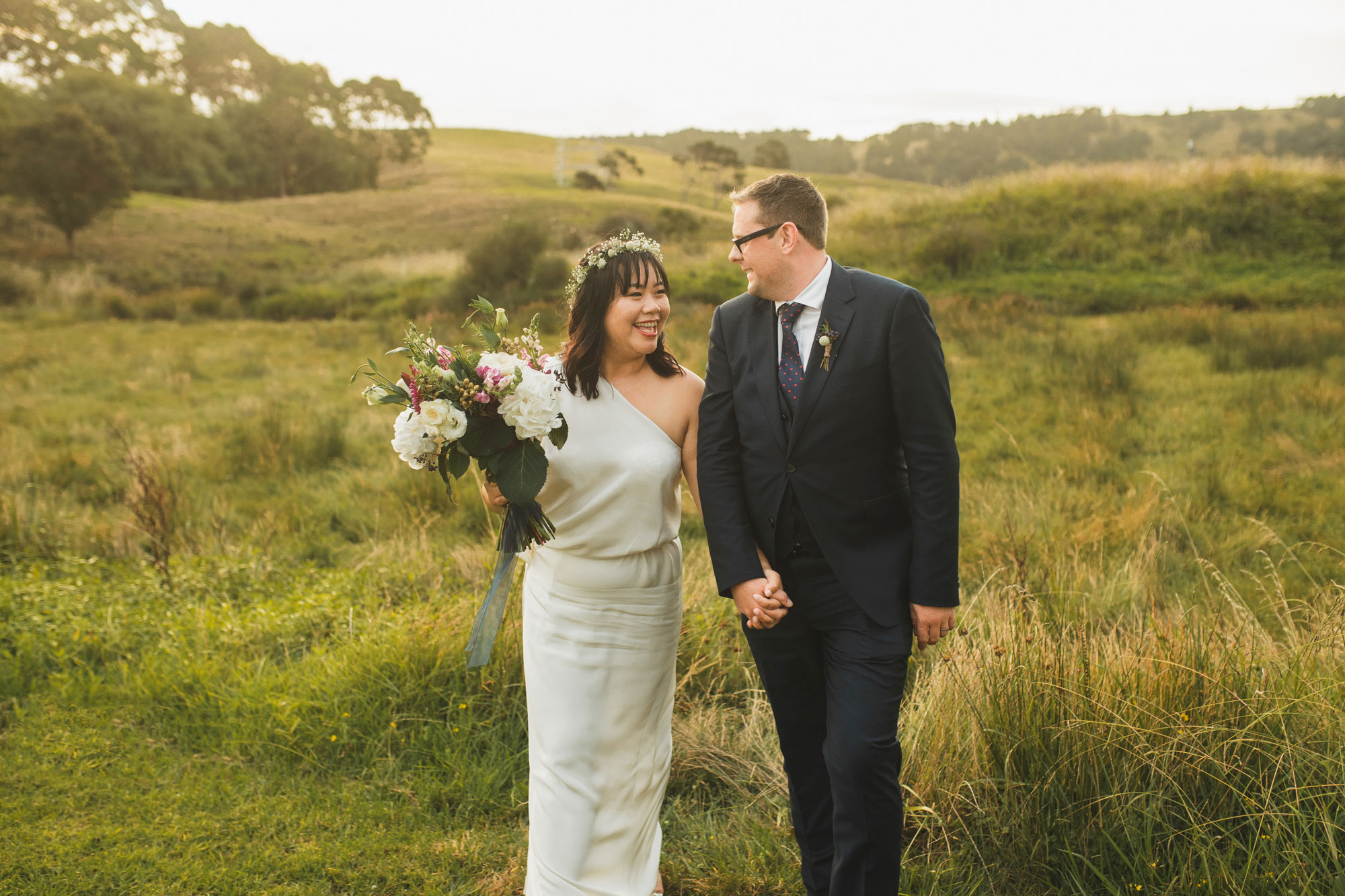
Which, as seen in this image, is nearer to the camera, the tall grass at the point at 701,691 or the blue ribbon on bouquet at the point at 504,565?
the tall grass at the point at 701,691

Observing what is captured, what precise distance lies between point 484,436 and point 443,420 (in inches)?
8.0

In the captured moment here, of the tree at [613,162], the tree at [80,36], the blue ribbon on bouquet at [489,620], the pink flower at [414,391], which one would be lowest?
the blue ribbon on bouquet at [489,620]

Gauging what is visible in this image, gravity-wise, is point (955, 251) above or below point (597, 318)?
below

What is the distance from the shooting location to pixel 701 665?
4.59m

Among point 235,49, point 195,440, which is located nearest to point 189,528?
point 195,440

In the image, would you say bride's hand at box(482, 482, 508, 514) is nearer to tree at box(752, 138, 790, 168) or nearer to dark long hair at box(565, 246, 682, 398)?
dark long hair at box(565, 246, 682, 398)

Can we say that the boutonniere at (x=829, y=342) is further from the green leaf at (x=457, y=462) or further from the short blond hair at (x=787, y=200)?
the green leaf at (x=457, y=462)

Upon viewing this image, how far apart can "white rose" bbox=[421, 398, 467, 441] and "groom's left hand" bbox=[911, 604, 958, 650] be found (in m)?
1.59

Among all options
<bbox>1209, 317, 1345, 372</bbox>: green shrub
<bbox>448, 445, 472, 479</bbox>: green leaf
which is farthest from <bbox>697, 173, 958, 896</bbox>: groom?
<bbox>1209, 317, 1345, 372</bbox>: green shrub

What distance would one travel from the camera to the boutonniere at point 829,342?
2.83 m

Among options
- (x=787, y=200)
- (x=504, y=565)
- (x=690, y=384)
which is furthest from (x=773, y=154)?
(x=504, y=565)

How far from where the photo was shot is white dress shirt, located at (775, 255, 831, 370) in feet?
9.64

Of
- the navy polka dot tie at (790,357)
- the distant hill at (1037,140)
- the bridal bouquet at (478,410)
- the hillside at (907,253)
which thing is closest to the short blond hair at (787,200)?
the navy polka dot tie at (790,357)

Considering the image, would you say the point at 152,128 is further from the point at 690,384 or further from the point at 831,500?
the point at 831,500
